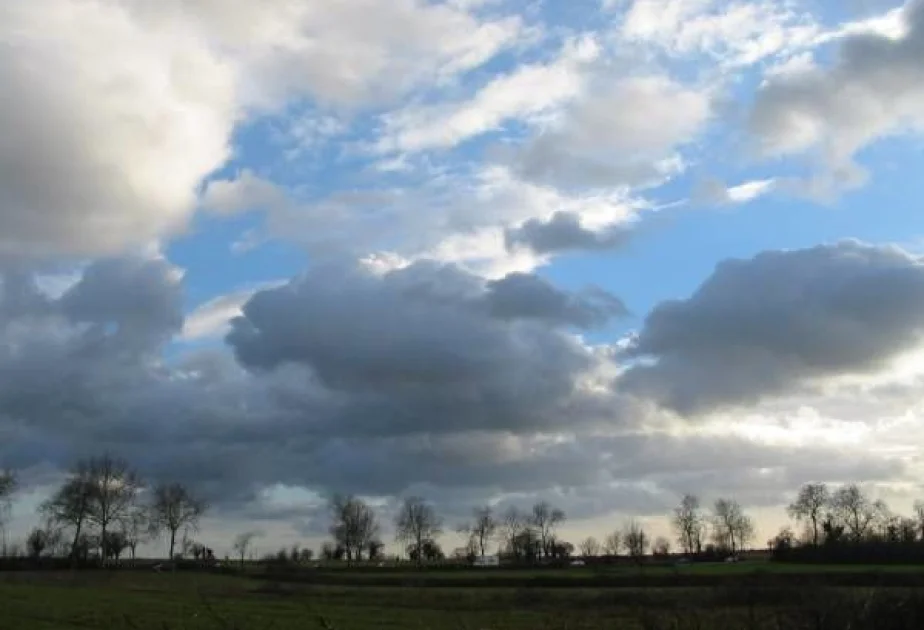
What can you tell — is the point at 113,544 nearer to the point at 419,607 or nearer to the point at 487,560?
the point at 487,560

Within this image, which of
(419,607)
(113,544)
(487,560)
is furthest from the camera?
(487,560)

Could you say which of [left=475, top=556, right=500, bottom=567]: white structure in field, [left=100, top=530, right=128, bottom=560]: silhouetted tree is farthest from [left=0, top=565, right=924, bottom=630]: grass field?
[left=475, top=556, right=500, bottom=567]: white structure in field

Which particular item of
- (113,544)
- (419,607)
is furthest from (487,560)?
(419,607)

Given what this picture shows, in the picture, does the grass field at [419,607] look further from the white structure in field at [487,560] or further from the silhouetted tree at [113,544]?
the white structure in field at [487,560]

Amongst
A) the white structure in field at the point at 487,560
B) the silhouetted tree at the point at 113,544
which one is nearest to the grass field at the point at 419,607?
the silhouetted tree at the point at 113,544

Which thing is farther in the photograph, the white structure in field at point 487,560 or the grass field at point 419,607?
the white structure in field at point 487,560

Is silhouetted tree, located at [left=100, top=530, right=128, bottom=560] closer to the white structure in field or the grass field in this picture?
the grass field

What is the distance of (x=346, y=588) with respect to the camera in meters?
102

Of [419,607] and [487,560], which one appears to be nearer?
[419,607]

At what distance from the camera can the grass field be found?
11.5 meters

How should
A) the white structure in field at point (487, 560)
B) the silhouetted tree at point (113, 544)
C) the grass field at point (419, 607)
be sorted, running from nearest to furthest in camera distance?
the grass field at point (419, 607)
the silhouetted tree at point (113, 544)
the white structure in field at point (487, 560)

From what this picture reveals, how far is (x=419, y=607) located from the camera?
75438 millimetres

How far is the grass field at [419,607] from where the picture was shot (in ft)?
37.8

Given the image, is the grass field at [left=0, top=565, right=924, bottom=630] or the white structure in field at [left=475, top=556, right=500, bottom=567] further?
the white structure in field at [left=475, top=556, right=500, bottom=567]
